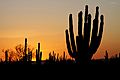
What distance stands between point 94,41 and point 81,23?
4.52 feet

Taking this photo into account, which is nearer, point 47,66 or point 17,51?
point 47,66

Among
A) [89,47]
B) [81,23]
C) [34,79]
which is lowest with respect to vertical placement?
[34,79]

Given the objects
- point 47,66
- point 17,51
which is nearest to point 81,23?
point 47,66

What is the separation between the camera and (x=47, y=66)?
9117 millimetres

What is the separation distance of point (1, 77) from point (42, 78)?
4.07 feet

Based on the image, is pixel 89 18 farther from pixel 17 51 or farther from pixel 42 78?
pixel 17 51

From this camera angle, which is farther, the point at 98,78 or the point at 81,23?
the point at 81,23

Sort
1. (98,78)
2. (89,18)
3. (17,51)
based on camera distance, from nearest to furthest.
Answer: (98,78), (89,18), (17,51)

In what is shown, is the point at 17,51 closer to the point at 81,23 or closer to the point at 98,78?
the point at 81,23

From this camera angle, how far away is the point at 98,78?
8.74m

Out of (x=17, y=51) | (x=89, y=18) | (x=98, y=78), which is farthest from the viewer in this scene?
(x=17, y=51)

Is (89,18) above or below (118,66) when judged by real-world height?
above

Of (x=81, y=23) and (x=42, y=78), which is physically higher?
(x=81, y=23)

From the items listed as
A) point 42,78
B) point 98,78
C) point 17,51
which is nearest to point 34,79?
point 42,78
